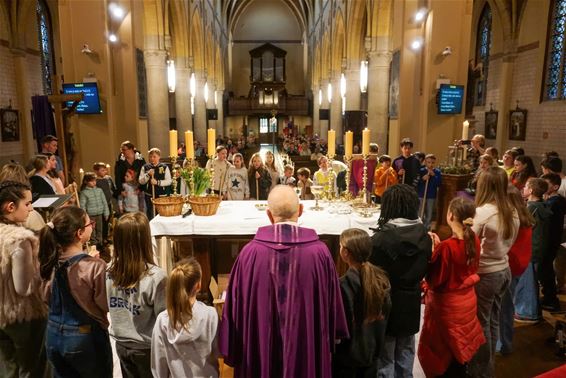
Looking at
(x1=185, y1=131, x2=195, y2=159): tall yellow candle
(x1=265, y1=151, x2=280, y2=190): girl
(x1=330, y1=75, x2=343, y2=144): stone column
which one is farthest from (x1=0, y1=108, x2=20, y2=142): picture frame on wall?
(x1=330, y1=75, x2=343, y2=144): stone column

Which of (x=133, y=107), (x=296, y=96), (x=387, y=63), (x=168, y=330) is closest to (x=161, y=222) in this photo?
(x=168, y=330)

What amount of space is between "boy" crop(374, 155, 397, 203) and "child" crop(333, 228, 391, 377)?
14.8ft

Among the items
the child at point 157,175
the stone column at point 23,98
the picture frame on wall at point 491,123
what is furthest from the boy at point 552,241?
the stone column at point 23,98

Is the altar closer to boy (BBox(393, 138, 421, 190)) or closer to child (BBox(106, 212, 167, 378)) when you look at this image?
child (BBox(106, 212, 167, 378))

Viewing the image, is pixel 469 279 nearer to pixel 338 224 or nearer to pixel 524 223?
pixel 524 223

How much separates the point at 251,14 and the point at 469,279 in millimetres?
37103

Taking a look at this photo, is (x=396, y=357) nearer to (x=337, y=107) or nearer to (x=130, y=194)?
(x=130, y=194)

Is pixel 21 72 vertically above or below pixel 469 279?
above

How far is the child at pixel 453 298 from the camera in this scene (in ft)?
9.71

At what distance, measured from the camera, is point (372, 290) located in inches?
100

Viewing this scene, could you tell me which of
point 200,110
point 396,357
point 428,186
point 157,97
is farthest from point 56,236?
point 200,110

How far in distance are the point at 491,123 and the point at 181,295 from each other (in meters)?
16.4

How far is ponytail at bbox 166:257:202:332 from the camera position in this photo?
7.33 ft

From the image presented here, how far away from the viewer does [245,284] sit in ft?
7.66
